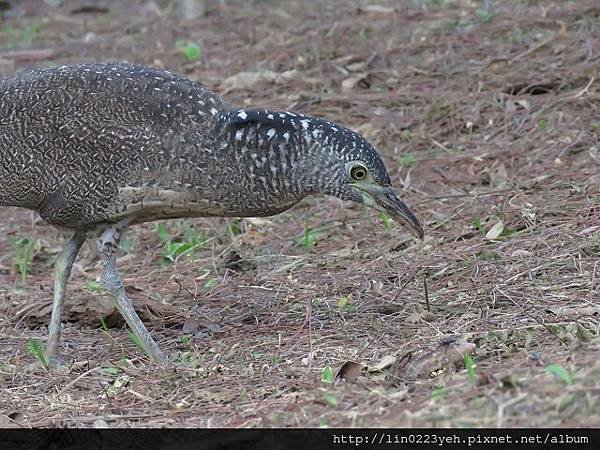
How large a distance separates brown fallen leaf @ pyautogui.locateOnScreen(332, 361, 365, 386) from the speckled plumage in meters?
1.23

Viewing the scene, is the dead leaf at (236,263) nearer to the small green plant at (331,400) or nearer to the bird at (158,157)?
the bird at (158,157)

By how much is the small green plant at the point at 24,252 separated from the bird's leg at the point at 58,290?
53.9 inches

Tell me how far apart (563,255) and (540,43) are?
4.00 m

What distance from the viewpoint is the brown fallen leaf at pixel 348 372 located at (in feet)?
17.9

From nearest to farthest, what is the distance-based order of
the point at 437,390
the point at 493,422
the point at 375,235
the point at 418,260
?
the point at 493,422 < the point at 437,390 < the point at 418,260 < the point at 375,235

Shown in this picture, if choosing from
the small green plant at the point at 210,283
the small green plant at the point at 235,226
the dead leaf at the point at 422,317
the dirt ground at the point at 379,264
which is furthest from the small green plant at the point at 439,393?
the small green plant at the point at 235,226

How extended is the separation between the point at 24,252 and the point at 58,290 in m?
1.92

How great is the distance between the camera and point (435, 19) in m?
11.7

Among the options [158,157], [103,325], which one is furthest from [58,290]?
[158,157]

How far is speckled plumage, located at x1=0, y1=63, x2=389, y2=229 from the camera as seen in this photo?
6.26 meters

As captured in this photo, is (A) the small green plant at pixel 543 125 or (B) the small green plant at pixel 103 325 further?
(A) the small green plant at pixel 543 125

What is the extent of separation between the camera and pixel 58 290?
6824 mm

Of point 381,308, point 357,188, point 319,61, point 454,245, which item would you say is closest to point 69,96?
point 357,188

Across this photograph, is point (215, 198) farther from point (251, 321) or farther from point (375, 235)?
point (375, 235)
